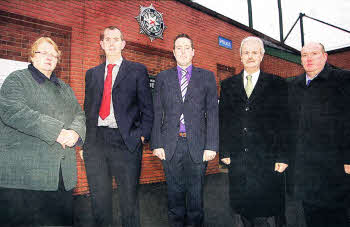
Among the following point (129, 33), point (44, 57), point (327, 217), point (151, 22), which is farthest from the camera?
point (151, 22)

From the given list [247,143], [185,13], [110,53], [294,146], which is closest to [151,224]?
[247,143]

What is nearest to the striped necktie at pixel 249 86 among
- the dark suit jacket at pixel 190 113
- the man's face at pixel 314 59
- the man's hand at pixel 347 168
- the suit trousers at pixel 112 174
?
the dark suit jacket at pixel 190 113

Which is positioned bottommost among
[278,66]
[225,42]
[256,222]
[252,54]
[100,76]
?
[256,222]

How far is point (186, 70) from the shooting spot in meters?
2.24

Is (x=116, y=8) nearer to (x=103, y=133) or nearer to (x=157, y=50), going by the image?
(x=157, y=50)

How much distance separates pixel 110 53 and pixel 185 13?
411 centimetres

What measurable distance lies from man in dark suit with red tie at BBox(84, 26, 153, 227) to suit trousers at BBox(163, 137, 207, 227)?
0.32 m

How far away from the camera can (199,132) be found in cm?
206

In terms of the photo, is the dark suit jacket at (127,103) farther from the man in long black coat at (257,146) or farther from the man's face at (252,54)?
the man's face at (252,54)

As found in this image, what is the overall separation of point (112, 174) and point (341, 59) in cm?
1421

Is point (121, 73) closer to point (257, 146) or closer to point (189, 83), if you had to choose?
point (189, 83)

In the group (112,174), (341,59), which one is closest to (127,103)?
(112,174)

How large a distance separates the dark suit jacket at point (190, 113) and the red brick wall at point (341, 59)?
1318 centimetres

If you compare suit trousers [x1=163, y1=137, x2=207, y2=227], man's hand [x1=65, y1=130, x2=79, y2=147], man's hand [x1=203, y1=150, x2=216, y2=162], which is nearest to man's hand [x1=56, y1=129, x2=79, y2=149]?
man's hand [x1=65, y1=130, x2=79, y2=147]
